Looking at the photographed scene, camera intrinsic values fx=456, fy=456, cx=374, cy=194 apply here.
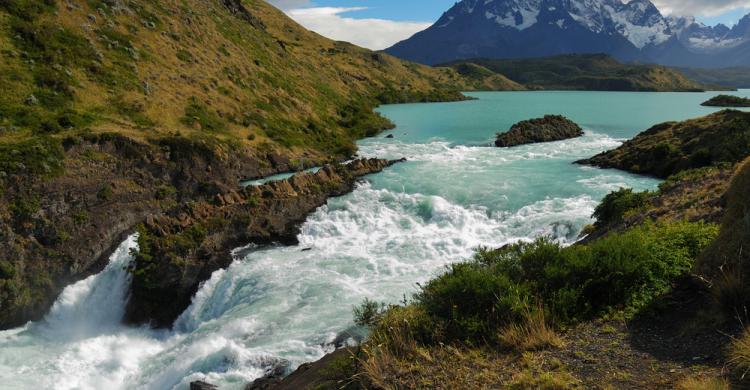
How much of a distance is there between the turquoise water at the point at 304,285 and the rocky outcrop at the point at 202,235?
1.01 m

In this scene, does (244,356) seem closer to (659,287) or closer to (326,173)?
(659,287)

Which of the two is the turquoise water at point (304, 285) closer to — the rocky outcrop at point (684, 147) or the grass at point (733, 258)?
the rocky outcrop at point (684, 147)

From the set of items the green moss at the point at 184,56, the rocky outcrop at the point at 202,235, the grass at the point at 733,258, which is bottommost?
the rocky outcrop at the point at 202,235

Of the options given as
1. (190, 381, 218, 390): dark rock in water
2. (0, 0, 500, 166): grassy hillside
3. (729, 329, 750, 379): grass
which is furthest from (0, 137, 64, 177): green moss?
(729, 329, 750, 379): grass

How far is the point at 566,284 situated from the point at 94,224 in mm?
30638

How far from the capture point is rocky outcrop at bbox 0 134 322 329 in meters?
26.7

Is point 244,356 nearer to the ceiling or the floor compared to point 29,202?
nearer to the floor

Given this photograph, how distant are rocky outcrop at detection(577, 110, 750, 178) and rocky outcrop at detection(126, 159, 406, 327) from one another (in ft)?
99.9

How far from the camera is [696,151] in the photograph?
41.5 m

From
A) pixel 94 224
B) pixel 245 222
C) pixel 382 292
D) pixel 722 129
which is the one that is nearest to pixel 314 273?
pixel 382 292

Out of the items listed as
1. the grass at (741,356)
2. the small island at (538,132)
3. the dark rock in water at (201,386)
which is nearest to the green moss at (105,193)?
the dark rock in water at (201,386)

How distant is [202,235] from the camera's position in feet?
97.6

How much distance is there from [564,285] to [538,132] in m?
62.7

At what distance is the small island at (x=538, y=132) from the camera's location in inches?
2606
